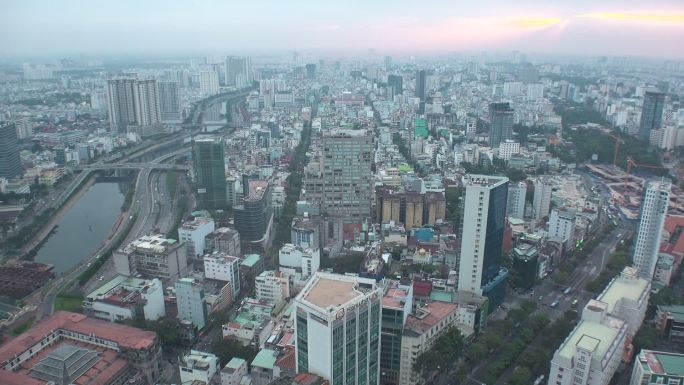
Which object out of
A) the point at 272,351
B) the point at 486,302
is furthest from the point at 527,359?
the point at 272,351

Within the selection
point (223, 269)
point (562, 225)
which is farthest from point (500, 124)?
point (223, 269)

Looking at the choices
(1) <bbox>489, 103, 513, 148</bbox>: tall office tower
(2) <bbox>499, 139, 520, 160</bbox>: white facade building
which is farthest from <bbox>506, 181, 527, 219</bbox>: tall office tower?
(1) <bbox>489, 103, 513, 148</bbox>: tall office tower

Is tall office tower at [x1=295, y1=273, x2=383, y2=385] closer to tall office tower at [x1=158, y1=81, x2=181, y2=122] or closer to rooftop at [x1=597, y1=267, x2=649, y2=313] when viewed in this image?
rooftop at [x1=597, y1=267, x2=649, y2=313]

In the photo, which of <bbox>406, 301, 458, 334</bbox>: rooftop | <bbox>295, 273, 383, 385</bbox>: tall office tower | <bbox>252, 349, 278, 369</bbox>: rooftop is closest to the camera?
<bbox>295, 273, 383, 385</bbox>: tall office tower

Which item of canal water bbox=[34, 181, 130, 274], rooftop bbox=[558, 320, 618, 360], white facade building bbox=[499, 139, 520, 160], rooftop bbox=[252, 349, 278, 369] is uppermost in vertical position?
rooftop bbox=[558, 320, 618, 360]

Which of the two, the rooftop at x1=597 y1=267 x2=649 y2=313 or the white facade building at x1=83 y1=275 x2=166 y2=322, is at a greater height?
the rooftop at x1=597 y1=267 x2=649 y2=313
